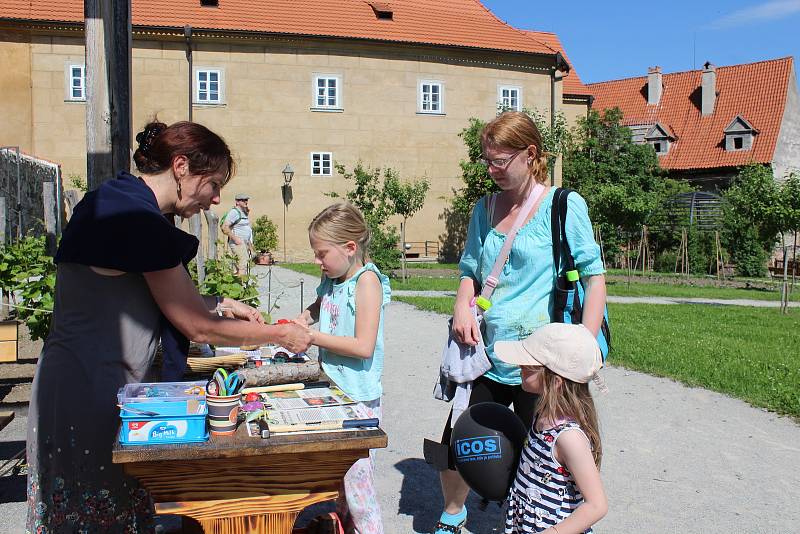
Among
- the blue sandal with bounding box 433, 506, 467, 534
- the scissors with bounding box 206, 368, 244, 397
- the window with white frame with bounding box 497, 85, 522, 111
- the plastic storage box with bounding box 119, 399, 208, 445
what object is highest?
the window with white frame with bounding box 497, 85, 522, 111

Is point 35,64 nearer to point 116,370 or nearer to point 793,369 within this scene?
point 793,369

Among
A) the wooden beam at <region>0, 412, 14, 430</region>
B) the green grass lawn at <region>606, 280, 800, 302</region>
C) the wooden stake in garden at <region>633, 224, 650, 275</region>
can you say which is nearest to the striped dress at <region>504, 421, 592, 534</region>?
the wooden beam at <region>0, 412, 14, 430</region>

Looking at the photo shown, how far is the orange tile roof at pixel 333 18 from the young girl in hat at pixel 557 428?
2723cm

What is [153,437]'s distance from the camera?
207cm

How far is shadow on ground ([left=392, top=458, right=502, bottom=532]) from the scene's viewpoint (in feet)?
13.3

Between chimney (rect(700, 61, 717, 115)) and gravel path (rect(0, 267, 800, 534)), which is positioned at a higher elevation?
chimney (rect(700, 61, 717, 115))

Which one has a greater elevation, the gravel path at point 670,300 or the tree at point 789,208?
the tree at point 789,208

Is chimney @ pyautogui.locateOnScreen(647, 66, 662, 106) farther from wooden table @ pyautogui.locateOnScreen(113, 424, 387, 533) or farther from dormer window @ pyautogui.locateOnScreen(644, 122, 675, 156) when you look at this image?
wooden table @ pyautogui.locateOnScreen(113, 424, 387, 533)

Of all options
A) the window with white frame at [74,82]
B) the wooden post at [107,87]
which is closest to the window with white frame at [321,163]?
the window with white frame at [74,82]

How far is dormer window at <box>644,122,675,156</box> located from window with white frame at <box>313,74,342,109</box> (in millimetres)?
18781

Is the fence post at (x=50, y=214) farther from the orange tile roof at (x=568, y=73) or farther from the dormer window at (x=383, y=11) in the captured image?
the orange tile roof at (x=568, y=73)

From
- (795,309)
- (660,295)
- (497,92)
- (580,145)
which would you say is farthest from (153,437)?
(580,145)

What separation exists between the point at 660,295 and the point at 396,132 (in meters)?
14.2

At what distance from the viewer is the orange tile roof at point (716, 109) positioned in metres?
38.6
